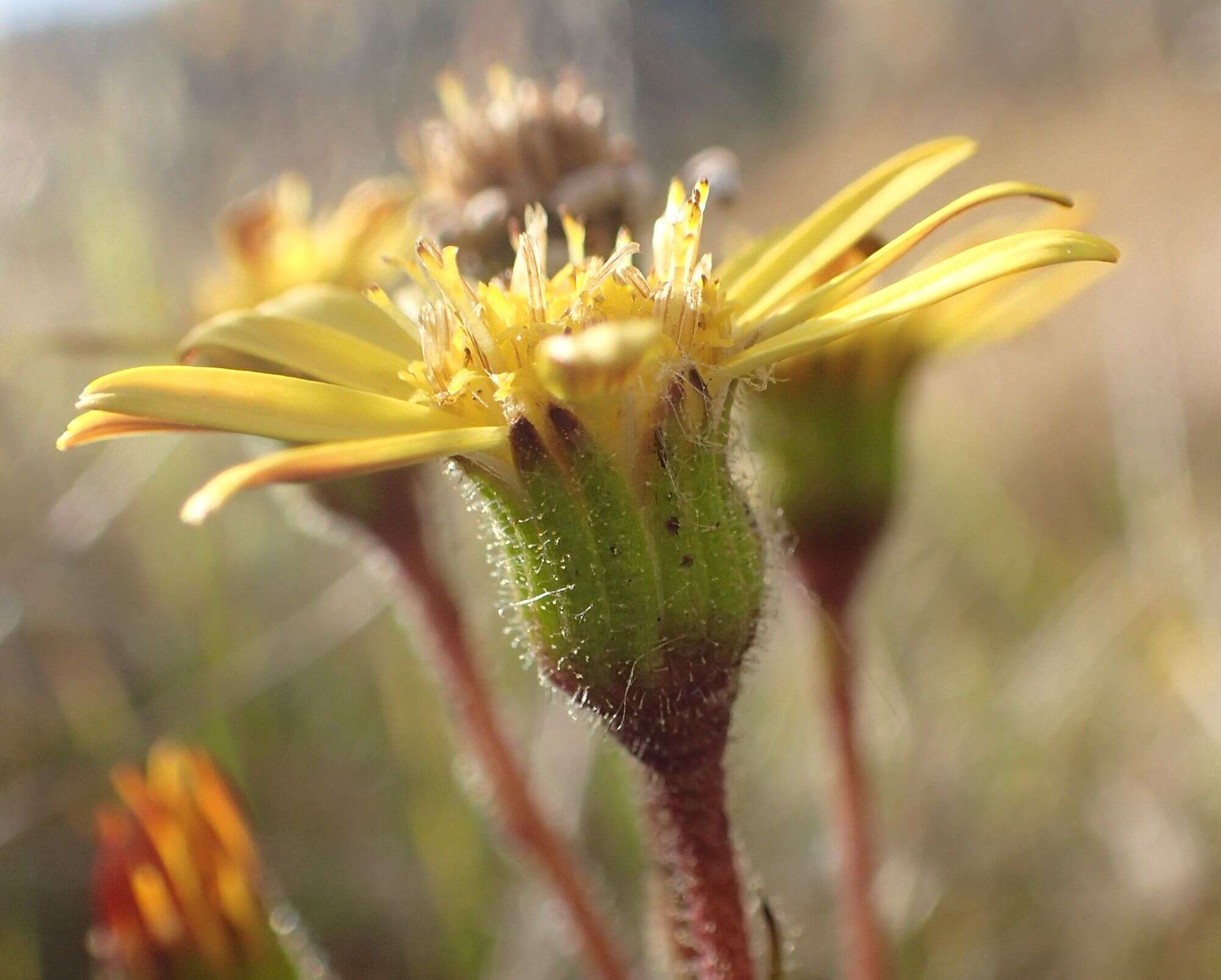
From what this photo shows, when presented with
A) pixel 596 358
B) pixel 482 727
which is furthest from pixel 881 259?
pixel 482 727

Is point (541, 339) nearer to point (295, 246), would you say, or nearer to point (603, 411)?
point (603, 411)

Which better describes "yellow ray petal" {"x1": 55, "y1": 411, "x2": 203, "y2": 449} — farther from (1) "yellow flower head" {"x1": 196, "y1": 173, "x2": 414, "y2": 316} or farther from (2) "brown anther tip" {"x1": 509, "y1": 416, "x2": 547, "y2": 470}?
(1) "yellow flower head" {"x1": 196, "y1": 173, "x2": 414, "y2": 316}

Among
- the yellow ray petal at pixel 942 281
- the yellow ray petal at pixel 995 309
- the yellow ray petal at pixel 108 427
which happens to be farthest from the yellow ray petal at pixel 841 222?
the yellow ray petal at pixel 108 427

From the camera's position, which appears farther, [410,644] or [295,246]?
[410,644]

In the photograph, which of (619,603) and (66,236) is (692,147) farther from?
(619,603)

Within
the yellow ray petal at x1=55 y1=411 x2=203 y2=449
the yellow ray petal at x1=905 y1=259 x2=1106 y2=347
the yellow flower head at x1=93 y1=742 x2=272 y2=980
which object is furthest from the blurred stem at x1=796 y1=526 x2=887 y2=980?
the yellow ray petal at x1=55 y1=411 x2=203 y2=449

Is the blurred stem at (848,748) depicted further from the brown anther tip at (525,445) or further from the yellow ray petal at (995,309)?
the brown anther tip at (525,445)
